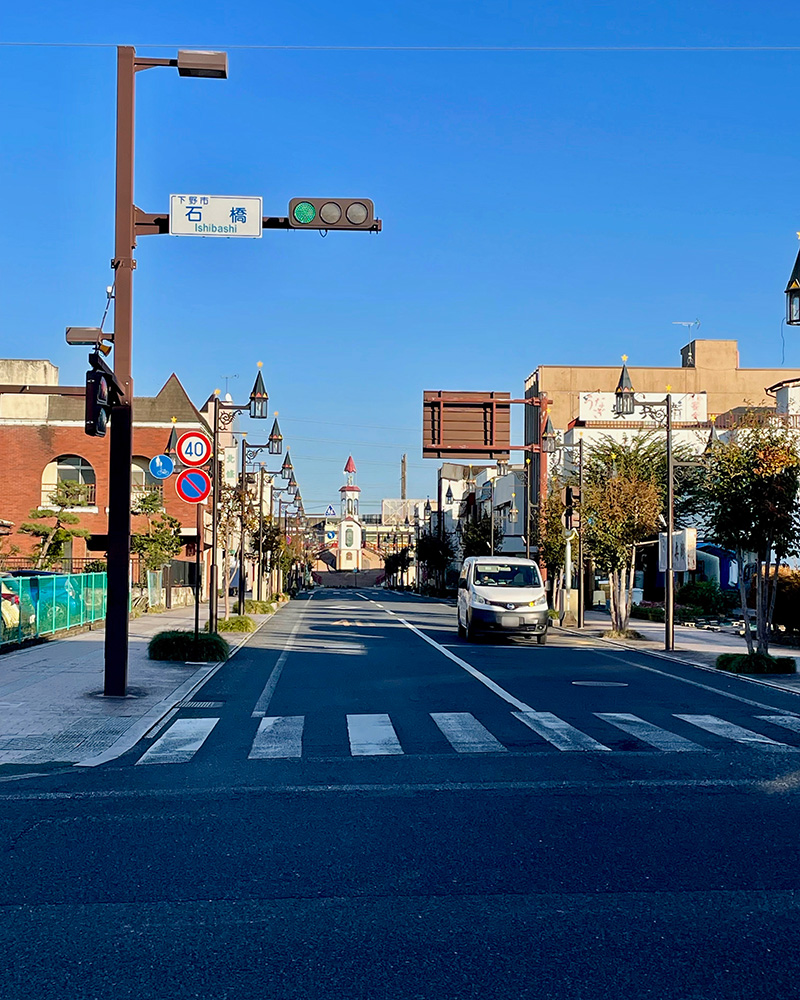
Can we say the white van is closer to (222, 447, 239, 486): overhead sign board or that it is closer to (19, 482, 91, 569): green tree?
(19, 482, 91, 569): green tree

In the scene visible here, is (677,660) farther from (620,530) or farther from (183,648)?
(183,648)

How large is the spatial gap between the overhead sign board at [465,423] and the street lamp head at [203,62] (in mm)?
24211

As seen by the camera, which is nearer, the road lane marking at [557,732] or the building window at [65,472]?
the road lane marking at [557,732]

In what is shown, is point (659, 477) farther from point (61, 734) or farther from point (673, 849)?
point (673, 849)

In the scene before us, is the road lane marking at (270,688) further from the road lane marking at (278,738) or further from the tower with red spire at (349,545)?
the tower with red spire at (349,545)

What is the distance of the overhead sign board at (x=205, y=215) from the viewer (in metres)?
14.2

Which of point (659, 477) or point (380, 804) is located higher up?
point (659, 477)

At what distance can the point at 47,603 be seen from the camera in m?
24.9

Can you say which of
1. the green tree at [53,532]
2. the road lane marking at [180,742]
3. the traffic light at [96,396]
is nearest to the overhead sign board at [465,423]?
the green tree at [53,532]

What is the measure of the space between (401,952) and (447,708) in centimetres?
908

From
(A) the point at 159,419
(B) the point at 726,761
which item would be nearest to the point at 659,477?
(A) the point at 159,419

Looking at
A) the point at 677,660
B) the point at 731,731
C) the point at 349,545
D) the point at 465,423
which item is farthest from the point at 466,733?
the point at 349,545

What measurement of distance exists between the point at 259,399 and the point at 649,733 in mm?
23537

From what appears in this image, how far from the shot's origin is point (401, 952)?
5.18 meters
